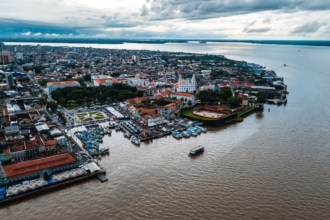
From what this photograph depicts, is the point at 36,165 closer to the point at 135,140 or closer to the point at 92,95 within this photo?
the point at 135,140

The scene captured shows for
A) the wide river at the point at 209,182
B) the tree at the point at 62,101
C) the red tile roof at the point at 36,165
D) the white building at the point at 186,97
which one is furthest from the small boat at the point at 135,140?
the tree at the point at 62,101

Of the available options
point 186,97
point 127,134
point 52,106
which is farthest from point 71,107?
point 186,97

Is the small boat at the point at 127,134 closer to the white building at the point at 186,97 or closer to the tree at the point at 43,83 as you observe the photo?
the white building at the point at 186,97

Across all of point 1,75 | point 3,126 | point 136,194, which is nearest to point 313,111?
point 136,194

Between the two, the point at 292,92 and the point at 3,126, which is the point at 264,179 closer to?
the point at 3,126

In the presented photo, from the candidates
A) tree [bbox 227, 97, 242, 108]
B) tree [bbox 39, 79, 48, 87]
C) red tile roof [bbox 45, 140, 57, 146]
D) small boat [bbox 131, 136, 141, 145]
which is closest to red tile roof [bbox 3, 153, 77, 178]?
red tile roof [bbox 45, 140, 57, 146]

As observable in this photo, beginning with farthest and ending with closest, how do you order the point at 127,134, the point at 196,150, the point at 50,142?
1. the point at 127,134
2. the point at 196,150
3. the point at 50,142
